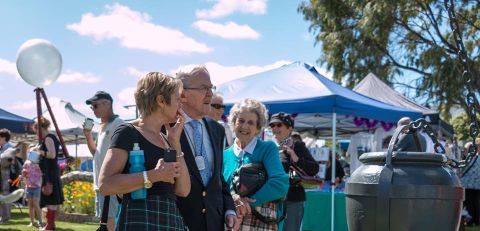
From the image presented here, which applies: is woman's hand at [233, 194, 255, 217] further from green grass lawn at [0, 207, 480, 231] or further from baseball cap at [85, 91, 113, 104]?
green grass lawn at [0, 207, 480, 231]

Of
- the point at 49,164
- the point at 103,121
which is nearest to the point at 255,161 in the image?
the point at 103,121

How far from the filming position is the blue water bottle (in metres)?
2.61

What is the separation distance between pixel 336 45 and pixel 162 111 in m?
20.6

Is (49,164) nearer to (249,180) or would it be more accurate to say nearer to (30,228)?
(30,228)

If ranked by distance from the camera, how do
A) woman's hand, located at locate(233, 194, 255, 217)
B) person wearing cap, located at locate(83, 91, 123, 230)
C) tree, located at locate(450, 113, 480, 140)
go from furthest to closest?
tree, located at locate(450, 113, 480, 140) → person wearing cap, located at locate(83, 91, 123, 230) → woman's hand, located at locate(233, 194, 255, 217)

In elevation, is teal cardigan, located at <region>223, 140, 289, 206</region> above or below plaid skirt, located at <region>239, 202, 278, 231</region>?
above

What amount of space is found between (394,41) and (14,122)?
13.7 m

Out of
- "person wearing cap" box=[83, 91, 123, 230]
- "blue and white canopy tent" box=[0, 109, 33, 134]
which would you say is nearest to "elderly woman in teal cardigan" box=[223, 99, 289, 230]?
"person wearing cap" box=[83, 91, 123, 230]

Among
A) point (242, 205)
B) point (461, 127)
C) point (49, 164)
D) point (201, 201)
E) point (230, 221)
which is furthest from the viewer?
point (461, 127)

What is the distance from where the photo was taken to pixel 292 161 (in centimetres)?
523

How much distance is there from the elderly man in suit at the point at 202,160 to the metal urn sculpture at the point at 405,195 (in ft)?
2.18

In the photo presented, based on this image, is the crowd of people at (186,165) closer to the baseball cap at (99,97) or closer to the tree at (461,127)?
the baseball cap at (99,97)

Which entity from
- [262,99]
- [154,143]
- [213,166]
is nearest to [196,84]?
[213,166]

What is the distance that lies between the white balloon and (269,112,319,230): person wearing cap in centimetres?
442
